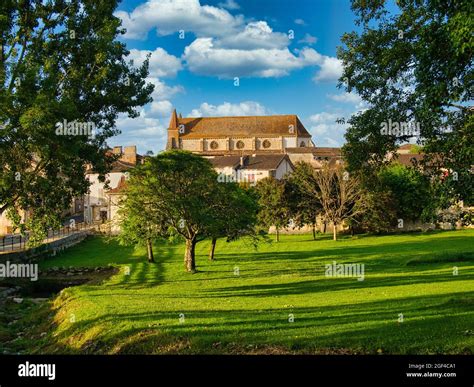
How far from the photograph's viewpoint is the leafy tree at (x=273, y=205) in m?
70.4

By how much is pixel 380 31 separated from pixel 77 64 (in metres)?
14.1

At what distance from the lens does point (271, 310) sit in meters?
19.1

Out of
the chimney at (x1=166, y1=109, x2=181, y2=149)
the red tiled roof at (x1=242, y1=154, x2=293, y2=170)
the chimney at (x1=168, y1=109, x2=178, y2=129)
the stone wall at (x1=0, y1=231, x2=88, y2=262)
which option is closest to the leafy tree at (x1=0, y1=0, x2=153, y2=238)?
the stone wall at (x1=0, y1=231, x2=88, y2=262)

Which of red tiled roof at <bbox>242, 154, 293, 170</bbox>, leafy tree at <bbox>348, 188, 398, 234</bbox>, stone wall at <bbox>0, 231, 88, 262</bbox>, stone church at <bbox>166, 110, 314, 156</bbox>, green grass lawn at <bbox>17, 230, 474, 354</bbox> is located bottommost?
green grass lawn at <bbox>17, 230, 474, 354</bbox>

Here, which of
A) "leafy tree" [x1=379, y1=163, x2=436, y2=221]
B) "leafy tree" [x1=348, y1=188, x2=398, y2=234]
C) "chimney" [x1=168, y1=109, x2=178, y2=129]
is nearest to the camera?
"leafy tree" [x1=348, y1=188, x2=398, y2=234]

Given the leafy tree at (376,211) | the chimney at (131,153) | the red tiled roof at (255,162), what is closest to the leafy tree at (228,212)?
the leafy tree at (376,211)

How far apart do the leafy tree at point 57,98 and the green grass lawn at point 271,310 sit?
216 inches

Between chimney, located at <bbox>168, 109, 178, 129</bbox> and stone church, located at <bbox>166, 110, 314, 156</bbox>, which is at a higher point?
chimney, located at <bbox>168, 109, 178, 129</bbox>

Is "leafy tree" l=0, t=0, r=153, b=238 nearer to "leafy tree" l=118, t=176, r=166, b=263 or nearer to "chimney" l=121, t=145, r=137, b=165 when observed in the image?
"leafy tree" l=118, t=176, r=166, b=263

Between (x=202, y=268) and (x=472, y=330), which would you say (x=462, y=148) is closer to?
(x=472, y=330)

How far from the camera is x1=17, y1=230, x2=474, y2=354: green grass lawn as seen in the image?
45.3ft

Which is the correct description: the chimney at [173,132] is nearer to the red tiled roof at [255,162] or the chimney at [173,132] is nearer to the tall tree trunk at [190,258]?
the red tiled roof at [255,162]

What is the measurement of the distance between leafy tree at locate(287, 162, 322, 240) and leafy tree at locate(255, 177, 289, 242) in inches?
68.8

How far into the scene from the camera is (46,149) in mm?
21844
